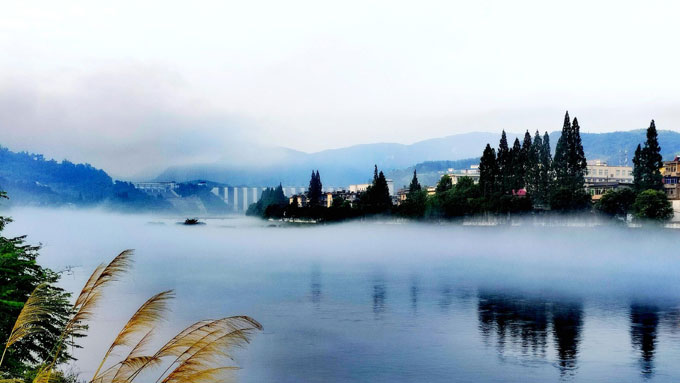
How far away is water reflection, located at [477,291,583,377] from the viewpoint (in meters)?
28.2

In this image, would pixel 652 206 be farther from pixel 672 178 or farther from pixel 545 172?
pixel 672 178

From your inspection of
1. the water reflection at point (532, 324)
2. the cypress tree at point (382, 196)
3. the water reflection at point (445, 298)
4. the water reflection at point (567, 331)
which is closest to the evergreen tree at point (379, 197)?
the cypress tree at point (382, 196)

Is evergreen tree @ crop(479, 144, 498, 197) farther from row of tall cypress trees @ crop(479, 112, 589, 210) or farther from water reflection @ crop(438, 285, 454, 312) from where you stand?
water reflection @ crop(438, 285, 454, 312)

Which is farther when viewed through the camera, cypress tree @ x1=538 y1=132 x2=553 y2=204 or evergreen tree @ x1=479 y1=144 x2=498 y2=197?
evergreen tree @ x1=479 y1=144 x2=498 y2=197

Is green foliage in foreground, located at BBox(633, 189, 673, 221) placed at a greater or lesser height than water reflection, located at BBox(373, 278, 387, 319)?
greater

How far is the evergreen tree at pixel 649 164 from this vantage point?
84875 mm

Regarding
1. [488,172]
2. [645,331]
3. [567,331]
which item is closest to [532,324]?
[567,331]

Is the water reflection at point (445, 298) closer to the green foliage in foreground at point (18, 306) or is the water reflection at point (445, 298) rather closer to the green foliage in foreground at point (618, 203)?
the green foliage in foreground at point (18, 306)

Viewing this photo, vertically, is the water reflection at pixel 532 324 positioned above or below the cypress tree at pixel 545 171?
below

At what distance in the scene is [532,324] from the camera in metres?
34.6

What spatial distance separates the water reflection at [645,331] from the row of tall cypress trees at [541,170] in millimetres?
58137

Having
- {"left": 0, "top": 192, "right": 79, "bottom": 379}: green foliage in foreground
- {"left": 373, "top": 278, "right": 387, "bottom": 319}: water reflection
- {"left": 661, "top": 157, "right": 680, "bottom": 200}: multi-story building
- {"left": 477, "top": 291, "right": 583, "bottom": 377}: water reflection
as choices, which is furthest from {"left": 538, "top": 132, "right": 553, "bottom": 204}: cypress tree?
{"left": 0, "top": 192, "right": 79, "bottom": 379}: green foliage in foreground

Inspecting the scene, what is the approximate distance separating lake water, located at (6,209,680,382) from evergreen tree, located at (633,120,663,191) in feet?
22.3

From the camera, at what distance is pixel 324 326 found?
3422 cm
